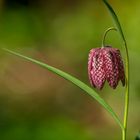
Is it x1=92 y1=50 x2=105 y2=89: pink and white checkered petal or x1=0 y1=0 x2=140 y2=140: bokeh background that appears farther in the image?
x1=0 y1=0 x2=140 y2=140: bokeh background

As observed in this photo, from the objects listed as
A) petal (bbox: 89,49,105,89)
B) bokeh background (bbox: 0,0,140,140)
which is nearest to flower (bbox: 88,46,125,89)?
petal (bbox: 89,49,105,89)

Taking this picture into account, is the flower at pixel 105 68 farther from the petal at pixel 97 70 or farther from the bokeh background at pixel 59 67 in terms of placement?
the bokeh background at pixel 59 67

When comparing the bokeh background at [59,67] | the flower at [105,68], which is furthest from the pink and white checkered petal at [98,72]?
the bokeh background at [59,67]

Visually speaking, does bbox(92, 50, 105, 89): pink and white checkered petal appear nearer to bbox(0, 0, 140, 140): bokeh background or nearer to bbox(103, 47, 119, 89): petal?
bbox(103, 47, 119, 89): petal

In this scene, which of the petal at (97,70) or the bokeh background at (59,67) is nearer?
the petal at (97,70)

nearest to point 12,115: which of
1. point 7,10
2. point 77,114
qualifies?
point 77,114

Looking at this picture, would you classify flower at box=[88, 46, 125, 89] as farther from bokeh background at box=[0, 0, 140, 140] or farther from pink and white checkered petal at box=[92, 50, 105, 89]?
bokeh background at box=[0, 0, 140, 140]
